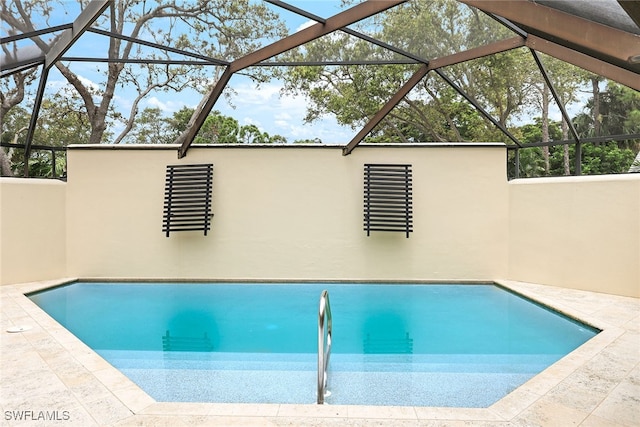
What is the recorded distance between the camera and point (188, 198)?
23.5 feet

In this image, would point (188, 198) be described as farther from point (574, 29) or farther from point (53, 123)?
point (53, 123)

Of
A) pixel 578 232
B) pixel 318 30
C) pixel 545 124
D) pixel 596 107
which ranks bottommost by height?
pixel 578 232

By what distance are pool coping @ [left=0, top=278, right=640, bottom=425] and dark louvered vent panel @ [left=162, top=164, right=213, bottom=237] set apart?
3.42 metres

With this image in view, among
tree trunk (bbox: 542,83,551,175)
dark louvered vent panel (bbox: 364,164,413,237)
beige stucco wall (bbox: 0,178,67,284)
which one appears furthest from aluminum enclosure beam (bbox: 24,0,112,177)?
tree trunk (bbox: 542,83,551,175)

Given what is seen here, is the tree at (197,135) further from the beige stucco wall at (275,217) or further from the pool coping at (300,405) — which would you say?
the pool coping at (300,405)

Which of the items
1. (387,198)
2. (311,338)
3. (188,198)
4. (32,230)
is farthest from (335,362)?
(32,230)

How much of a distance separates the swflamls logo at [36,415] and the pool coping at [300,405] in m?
0.04

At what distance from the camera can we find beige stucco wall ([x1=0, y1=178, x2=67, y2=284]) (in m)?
6.29

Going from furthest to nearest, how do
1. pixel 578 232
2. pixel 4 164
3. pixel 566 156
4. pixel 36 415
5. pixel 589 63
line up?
1. pixel 566 156
2. pixel 4 164
3. pixel 578 232
4. pixel 589 63
5. pixel 36 415

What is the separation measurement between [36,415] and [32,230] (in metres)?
5.37

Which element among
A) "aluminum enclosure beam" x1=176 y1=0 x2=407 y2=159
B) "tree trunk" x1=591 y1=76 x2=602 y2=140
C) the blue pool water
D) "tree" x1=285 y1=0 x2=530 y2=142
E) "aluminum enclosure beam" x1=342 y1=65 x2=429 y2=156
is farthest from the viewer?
"tree trunk" x1=591 y1=76 x2=602 y2=140

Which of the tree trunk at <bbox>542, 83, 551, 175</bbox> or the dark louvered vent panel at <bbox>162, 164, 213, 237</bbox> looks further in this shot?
the tree trunk at <bbox>542, 83, 551, 175</bbox>

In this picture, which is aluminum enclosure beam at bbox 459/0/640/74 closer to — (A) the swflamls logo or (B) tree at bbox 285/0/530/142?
(A) the swflamls logo

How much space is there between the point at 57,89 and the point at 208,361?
13294 millimetres
